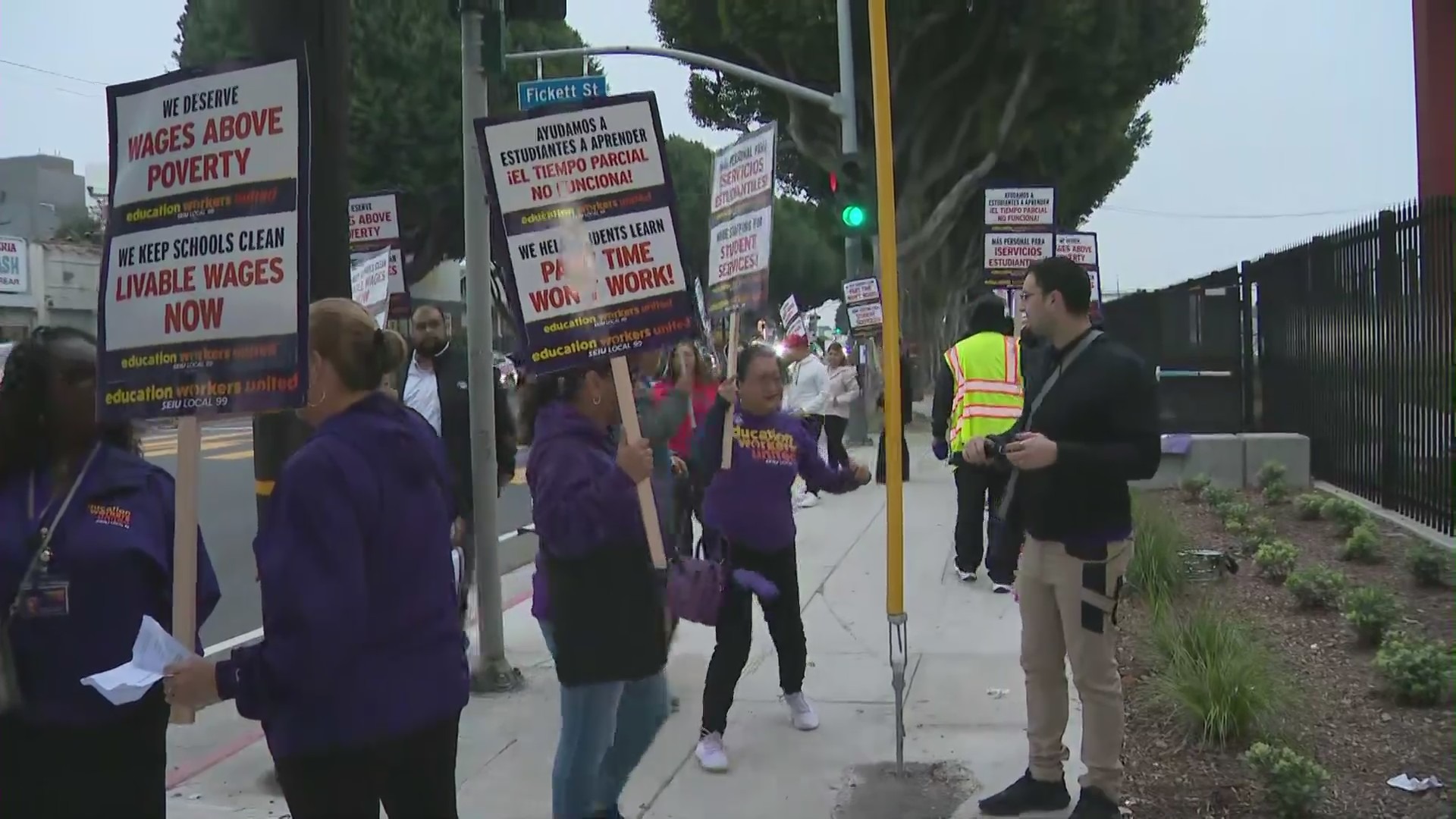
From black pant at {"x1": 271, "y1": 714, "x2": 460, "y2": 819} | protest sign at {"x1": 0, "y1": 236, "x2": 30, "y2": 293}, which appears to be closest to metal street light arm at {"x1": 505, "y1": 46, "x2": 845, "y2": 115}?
black pant at {"x1": 271, "y1": 714, "x2": 460, "y2": 819}

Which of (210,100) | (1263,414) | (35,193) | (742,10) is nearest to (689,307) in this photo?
(210,100)

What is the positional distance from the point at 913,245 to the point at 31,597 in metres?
29.0

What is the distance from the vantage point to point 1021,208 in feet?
38.5

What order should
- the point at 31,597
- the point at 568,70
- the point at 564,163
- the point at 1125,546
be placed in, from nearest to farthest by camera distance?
the point at 31,597 < the point at 564,163 < the point at 1125,546 < the point at 568,70

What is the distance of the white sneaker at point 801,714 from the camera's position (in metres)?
5.73

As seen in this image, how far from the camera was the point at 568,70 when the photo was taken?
30.8 meters

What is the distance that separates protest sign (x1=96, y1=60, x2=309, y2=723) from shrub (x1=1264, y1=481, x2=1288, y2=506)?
10.2 m

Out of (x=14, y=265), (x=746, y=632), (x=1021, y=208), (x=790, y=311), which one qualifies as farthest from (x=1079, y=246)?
(x=14, y=265)

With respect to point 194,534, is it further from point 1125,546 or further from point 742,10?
point 742,10

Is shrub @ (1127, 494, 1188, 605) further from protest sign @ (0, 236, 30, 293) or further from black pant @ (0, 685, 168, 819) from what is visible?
protest sign @ (0, 236, 30, 293)

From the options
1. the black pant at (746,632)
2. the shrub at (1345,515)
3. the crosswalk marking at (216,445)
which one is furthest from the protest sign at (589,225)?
the crosswalk marking at (216,445)

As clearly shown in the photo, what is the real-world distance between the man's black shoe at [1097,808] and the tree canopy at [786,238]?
42.3 metres

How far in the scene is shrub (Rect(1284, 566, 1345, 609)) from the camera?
725 cm

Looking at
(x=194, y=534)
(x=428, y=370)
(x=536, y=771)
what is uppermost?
(x=428, y=370)
